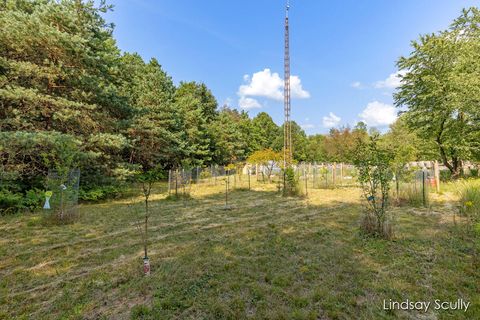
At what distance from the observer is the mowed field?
2369mm

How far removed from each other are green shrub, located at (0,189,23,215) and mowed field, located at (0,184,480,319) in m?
1.45

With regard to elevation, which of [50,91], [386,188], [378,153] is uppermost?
[50,91]

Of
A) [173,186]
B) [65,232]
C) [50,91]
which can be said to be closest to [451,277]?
[65,232]

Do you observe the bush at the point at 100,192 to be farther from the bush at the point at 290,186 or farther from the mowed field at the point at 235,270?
the bush at the point at 290,186

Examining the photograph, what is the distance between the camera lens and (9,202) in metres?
7.05

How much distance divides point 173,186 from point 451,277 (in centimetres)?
1023

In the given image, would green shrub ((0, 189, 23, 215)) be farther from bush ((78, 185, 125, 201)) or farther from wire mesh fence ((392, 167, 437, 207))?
wire mesh fence ((392, 167, 437, 207))

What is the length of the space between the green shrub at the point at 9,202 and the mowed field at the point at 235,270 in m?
1.45

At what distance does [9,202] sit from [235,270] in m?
7.72

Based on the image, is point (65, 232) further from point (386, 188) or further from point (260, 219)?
point (386, 188)

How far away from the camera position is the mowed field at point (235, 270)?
2.37 m

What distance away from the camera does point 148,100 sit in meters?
15.5

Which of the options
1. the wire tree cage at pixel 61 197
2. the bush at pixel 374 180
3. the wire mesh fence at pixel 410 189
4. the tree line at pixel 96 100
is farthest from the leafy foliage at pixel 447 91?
the wire tree cage at pixel 61 197

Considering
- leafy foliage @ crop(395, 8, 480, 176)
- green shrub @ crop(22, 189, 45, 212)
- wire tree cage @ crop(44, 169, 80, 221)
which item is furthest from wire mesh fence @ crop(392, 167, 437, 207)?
green shrub @ crop(22, 189, 45, 212)
